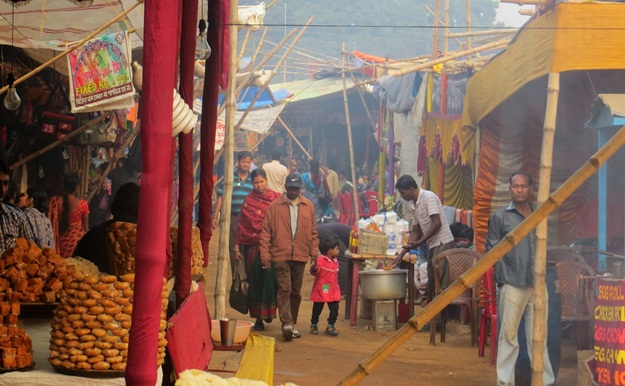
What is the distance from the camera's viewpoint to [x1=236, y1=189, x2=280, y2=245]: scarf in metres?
11.7

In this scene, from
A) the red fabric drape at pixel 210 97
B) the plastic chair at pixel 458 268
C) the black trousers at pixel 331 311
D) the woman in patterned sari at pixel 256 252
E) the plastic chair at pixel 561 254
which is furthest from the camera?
the black trousers at pixel 331 311

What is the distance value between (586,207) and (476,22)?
1992 inches

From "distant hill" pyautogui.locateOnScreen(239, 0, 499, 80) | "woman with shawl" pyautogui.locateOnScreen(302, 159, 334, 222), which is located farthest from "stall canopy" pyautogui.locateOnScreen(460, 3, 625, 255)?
"distant hill" pyautogui.locateOnScreen(239, 0, 499, 80)

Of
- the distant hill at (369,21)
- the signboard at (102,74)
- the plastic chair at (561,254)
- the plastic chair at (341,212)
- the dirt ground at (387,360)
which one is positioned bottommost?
the dirt ground at (387,360)

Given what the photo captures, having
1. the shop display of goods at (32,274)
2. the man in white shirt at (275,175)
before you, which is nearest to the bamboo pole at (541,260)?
the shop display of goods at (32,274)

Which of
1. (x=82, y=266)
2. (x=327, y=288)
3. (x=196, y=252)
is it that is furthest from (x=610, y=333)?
(x=327, y=288)

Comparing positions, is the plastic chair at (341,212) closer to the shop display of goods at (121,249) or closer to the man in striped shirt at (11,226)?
the man in striped shirt at (11,226)

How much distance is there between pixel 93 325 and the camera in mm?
3693

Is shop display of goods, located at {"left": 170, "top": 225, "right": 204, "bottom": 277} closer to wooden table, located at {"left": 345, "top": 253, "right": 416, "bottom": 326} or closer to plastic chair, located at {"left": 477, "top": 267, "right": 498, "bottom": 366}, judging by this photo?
plastic chair, located at {"left": 477, "top": 267, "right": 498, "bottom": 366}

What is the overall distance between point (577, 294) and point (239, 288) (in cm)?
436

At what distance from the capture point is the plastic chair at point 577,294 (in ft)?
30.0

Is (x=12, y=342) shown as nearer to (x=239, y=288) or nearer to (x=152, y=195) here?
(x=152, y=195)

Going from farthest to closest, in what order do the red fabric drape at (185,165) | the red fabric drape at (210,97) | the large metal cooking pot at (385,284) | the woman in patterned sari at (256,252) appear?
1. the large metal cooking pot at (385,284)
2. the woman in patterned sari at (256,252)
3. the red fabric drape at (210,97)
4. the red fabric drape at (185,165)

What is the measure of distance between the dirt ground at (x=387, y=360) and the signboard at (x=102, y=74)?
297 centimetres
